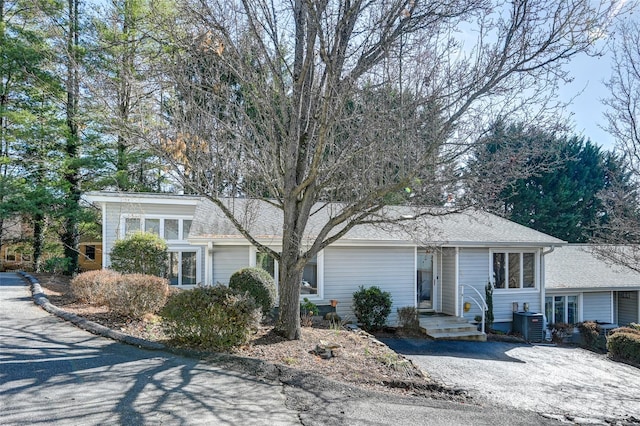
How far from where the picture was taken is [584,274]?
16.3 m

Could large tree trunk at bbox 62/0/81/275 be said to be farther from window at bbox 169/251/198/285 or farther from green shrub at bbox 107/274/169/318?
green shrub at bbox 107/274/169/318

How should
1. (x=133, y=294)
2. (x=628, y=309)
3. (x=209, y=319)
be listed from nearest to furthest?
(x=209, y=319) < (x=133, y=294) < (x=628, y=309)

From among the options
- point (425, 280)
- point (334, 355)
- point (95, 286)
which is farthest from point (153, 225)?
point (334, 355)

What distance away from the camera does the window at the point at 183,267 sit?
14.1 m

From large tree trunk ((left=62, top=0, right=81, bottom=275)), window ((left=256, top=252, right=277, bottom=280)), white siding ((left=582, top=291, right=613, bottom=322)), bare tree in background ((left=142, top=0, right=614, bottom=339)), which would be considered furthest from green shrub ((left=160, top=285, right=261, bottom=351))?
large tree trunk ((left=62, top=0, right=81, bottom=275))

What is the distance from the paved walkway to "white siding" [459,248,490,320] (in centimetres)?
1009

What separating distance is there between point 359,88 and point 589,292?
45.9 ft

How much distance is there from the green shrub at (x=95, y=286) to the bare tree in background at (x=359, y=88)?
2904mm

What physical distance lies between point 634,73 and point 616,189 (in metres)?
3.38

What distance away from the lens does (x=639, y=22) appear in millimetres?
11750

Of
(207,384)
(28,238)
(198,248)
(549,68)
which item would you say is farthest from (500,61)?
(28,238)

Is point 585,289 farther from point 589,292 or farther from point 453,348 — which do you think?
point 453,348

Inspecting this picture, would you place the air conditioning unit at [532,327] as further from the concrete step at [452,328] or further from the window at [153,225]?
the window at [153,225]

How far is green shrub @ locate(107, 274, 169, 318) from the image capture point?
303 inches
